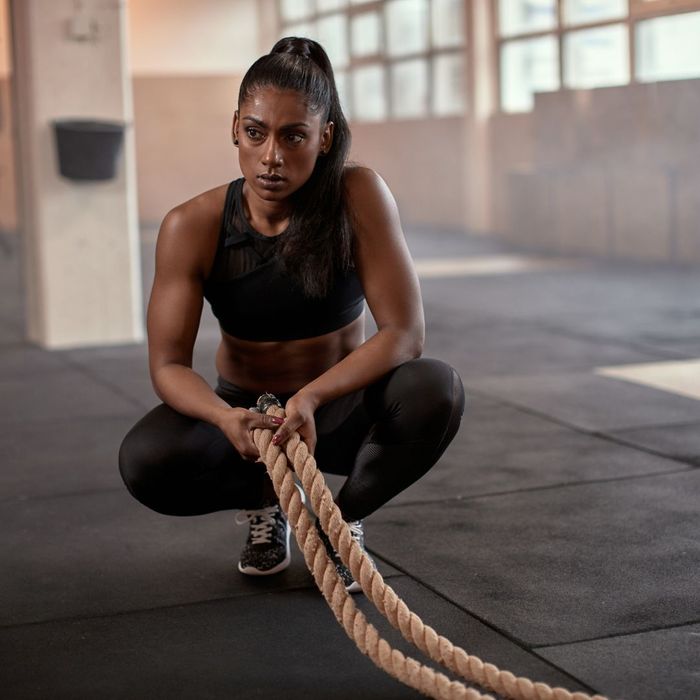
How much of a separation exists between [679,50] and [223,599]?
6.80 metres

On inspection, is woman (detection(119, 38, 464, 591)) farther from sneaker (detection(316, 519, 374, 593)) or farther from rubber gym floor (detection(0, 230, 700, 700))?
rubber gym floor (detection(0, 230, 700, 700))

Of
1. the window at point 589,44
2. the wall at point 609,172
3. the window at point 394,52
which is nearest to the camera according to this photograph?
the window at point 589,44

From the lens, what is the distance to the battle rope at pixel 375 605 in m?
1.65

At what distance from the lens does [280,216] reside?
2.25 m

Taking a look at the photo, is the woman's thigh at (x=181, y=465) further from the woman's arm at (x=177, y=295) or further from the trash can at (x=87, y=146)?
the trash can at (x=87, y=146)

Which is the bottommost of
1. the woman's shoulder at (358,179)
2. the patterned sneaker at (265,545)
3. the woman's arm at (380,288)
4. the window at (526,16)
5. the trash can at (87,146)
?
the patterned sneaker at (265,545)

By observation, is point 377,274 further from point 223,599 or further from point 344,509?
point 223,599

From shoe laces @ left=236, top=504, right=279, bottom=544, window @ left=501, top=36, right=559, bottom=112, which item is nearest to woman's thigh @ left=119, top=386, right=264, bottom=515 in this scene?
shoe laces @ left=236, top=504, right=279, bottom=544

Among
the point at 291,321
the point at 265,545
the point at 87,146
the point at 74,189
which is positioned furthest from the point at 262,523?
the point at 74,189

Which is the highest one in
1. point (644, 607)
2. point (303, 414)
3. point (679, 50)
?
point (679, 50)

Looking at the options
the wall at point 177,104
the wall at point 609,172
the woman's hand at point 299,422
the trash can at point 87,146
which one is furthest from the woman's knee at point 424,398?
the wall at point 177,104

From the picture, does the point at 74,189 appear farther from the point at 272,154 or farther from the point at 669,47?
the point at 669,47

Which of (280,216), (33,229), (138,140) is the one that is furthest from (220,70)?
(280,216)

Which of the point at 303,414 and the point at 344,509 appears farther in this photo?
the point at 344,509
